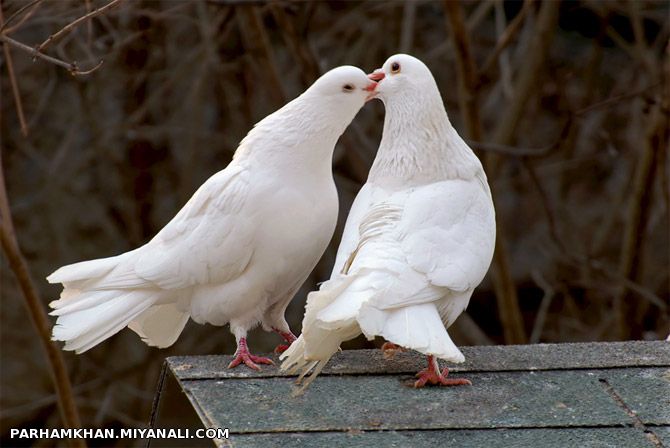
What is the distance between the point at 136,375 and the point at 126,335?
477 millimetres

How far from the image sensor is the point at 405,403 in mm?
3930

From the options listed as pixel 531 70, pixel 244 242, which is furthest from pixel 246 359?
pixel 531 70

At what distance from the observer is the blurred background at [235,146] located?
8617 millimetres

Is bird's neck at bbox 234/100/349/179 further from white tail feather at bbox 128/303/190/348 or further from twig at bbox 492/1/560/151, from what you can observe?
twig at bbox 492/1/560/151

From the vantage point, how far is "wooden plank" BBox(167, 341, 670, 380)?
425 cm

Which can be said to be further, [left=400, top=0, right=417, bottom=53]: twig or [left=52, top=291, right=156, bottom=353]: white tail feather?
[left=400, top=0, right=417, bottom=53]: twig

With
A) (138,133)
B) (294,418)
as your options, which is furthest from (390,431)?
(138,133)

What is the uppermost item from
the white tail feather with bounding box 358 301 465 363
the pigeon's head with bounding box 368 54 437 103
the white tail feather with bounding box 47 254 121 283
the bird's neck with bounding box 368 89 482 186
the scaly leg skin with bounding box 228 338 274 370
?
the pigeon's head with bounding box 368 54 437 103

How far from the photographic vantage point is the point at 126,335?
32.6 ft

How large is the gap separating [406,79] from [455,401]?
1.24 meters

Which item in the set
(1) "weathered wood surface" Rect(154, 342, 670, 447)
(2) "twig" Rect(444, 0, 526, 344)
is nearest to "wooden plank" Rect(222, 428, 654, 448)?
(1) "weathered wood surface" Rect(154, 342, 670, 447)

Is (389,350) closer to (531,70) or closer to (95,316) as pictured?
(95,316)

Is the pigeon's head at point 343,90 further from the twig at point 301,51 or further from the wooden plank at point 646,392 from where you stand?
the twig at point 301,51

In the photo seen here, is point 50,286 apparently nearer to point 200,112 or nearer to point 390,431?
point 200,112
